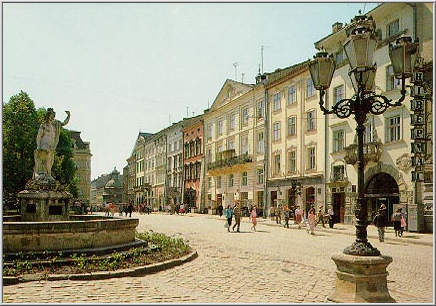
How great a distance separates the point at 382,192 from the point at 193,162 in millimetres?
35771

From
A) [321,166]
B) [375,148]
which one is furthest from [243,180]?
[375,148]

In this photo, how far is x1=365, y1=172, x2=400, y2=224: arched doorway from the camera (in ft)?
89.5

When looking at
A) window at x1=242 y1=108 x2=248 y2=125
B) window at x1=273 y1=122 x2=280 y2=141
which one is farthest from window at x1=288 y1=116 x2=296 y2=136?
window at x1=242 y1=108 x2=248 y2=125

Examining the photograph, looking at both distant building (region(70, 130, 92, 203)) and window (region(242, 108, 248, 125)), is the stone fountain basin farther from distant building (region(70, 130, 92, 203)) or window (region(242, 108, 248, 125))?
distant building (region(70, 130, 92, 203))

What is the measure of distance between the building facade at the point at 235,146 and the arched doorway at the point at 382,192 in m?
14.5

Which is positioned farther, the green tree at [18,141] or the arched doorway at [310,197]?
the green tree at [18,141]

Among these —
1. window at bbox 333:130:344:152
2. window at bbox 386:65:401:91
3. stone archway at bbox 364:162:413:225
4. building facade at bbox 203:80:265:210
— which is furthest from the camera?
building facade at bbox 203:80:265:210

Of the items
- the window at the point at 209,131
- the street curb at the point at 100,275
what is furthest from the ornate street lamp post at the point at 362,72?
the window at the point at 209,131

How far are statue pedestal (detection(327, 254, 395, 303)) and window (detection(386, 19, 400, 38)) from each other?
22.6m

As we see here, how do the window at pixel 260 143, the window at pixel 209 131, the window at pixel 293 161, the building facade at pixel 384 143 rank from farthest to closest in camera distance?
the window at pixel 209 131 → the window at pixel 260 143 → the window at pixel 293 161 → the building facade at pixel 384 143

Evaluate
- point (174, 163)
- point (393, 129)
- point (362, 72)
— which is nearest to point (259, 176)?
point (393, 129)

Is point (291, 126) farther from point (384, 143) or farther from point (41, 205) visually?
point (41, 205)

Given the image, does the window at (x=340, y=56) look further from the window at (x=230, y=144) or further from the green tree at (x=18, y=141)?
the green tree at (x=18, y=141)

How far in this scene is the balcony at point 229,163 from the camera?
45.3 metres
